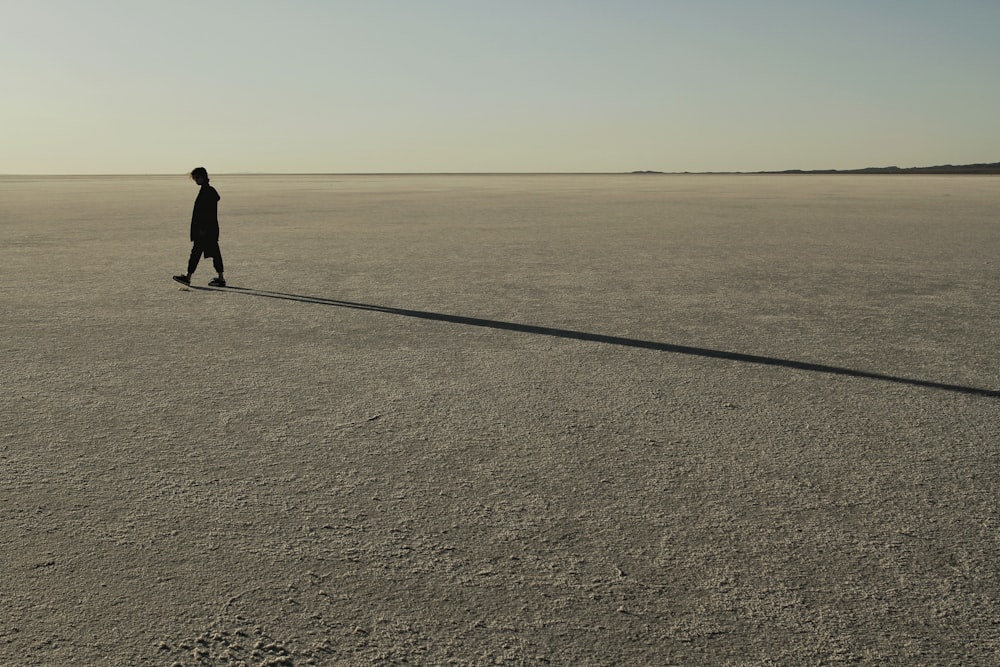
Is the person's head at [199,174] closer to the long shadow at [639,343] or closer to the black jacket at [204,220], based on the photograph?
the black jacket at [204,220]

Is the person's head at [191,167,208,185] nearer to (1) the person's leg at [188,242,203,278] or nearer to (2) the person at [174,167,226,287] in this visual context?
(2) the person at [174,167,226,287]

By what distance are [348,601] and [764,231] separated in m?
18.6

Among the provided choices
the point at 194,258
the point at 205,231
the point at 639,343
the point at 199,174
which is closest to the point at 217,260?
the point at 194,258

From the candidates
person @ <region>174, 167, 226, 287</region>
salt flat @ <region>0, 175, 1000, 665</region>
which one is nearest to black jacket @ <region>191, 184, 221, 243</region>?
person @ <region>174, 167, 226, 287</region>

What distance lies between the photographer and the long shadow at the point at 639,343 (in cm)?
602

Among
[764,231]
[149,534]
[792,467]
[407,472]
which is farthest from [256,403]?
[764,231]

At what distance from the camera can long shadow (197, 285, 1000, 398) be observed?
6016mm

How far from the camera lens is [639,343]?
7.34m

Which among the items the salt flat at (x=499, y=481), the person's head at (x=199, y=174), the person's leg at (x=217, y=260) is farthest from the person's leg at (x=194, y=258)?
the salt flat at (x=499, y=481)

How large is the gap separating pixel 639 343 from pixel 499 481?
3.50m

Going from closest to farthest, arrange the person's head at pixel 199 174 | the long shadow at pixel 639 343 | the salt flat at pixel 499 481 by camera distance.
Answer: the salt flat at pixel 499 481
the long shadow at pixel 639 343
the person's head at pixel 199 174

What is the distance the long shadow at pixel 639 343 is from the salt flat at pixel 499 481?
52mm

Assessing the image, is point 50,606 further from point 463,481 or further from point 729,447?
point 729,447

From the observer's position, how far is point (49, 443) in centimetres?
459
